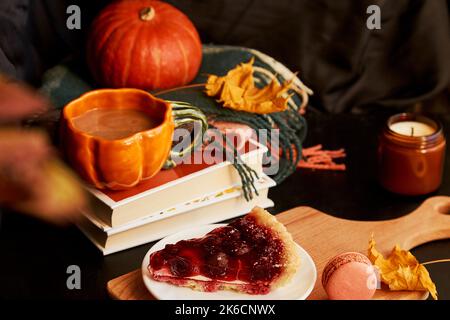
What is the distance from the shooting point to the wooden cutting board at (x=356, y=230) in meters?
1.00

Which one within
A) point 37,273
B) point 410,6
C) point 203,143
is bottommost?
point 37,273

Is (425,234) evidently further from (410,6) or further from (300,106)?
(410,6)

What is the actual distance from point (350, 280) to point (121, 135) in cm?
44

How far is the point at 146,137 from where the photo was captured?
100cm

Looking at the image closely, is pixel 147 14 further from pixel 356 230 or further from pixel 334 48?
pixel 356 230

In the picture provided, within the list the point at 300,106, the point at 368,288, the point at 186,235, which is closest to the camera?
the point at 368,288

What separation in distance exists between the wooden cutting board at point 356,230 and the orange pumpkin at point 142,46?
1.56 feet

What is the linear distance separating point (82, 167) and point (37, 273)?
0.18 m

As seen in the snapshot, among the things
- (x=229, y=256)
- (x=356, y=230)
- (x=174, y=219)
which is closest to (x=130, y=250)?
(x=174, y=219)

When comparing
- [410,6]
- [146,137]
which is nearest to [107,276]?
[146,137]

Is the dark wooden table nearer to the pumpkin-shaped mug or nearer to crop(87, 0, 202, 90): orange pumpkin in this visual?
the pumpkin-shaped mug

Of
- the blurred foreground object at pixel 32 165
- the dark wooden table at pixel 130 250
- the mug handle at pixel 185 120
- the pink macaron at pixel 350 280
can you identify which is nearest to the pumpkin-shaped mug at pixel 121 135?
the mug handle at pixel 185 120

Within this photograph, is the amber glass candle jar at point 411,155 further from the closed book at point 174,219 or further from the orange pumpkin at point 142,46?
the orange pumpkin at point 142,46

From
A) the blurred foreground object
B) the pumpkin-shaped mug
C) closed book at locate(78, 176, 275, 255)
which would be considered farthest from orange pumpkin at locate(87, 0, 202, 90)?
the blurred foreground object
